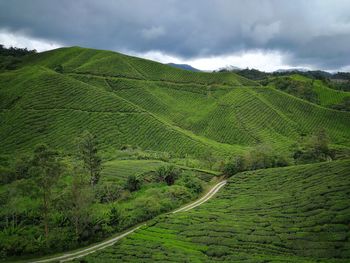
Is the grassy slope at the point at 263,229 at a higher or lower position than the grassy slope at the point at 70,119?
lower

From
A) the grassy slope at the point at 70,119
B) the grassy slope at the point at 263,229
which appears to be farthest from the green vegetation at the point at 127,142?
the grassy slope at the point at 263,229

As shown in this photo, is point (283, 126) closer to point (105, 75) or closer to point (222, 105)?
point (222, 105)

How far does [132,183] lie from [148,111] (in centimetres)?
7602

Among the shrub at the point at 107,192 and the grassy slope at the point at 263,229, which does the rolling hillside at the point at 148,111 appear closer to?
the shrub at the point at 107,192

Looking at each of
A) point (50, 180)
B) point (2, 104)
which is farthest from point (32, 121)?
point (50, 180)

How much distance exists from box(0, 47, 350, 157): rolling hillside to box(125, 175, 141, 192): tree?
40114mm

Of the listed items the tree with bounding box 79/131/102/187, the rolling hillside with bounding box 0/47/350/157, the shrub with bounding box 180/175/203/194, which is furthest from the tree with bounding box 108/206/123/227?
the rolling hillside with bounding box 0/47/350/157

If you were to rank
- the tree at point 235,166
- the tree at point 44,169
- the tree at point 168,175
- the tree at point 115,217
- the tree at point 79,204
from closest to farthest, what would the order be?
the tree at point 44,169, the tree at point 79,204, the tree at point 115,217, the tree at point 168,175, the tree at point 235,166

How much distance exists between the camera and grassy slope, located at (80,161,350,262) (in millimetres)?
38469

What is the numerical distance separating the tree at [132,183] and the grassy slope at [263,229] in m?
19.1

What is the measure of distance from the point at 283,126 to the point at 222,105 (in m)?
32.4

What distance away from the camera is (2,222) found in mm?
53438

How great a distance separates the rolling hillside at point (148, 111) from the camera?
4636 inches

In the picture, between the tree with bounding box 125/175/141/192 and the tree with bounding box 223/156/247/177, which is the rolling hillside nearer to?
the tree with bounding box 223/156/247/177
